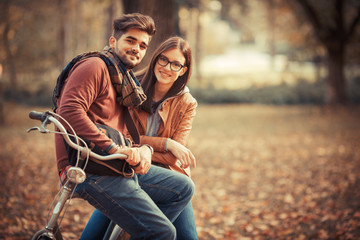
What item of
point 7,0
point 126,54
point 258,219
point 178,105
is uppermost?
point 7,0

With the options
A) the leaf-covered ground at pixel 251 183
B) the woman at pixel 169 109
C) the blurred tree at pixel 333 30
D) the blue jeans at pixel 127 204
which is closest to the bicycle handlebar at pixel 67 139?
the blue jeans at pixel 127 204

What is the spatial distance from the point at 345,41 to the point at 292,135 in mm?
7087

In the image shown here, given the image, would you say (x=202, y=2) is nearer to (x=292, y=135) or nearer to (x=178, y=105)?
(x=292, y=135)

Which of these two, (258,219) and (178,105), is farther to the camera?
(258,219)

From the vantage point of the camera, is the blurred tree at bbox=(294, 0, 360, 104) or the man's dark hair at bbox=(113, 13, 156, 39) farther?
the blurred tree at bbox=(294, 0, 360, 104)

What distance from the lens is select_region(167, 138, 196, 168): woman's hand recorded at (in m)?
2.55

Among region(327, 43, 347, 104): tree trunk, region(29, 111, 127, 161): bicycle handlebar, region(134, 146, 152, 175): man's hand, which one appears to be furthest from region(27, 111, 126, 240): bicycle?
region(327, 43, 347, 104): tree trunk

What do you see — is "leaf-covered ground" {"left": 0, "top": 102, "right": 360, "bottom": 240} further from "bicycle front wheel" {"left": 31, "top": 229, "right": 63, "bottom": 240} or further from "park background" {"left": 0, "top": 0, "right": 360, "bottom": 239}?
"bicycle front wheel" {"left": 31, "top": 229, "right": 63, "bottom": 240}

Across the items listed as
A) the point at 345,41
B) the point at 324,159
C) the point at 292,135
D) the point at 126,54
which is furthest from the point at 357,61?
the point at 126,54

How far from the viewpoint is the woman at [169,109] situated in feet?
8.67

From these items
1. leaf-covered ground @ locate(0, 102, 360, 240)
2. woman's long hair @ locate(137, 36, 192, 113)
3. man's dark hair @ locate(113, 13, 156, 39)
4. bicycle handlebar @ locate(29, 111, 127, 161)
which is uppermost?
man's dark hair @ locate(113, 13, 156, 39)

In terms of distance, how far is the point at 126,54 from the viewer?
2.32 meters

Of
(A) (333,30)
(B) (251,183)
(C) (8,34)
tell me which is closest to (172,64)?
(B) (251,183)

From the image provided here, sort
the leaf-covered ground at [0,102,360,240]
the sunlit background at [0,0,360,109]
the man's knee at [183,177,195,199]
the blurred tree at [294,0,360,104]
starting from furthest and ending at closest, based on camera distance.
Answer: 1. the sunlit background at [0,0,360,109]
2. the blurred tree at [294,0,360,104]
3. the leaf-covered ground at [0,102,360,240]
4. the man's knee at [183,177,195,199]
